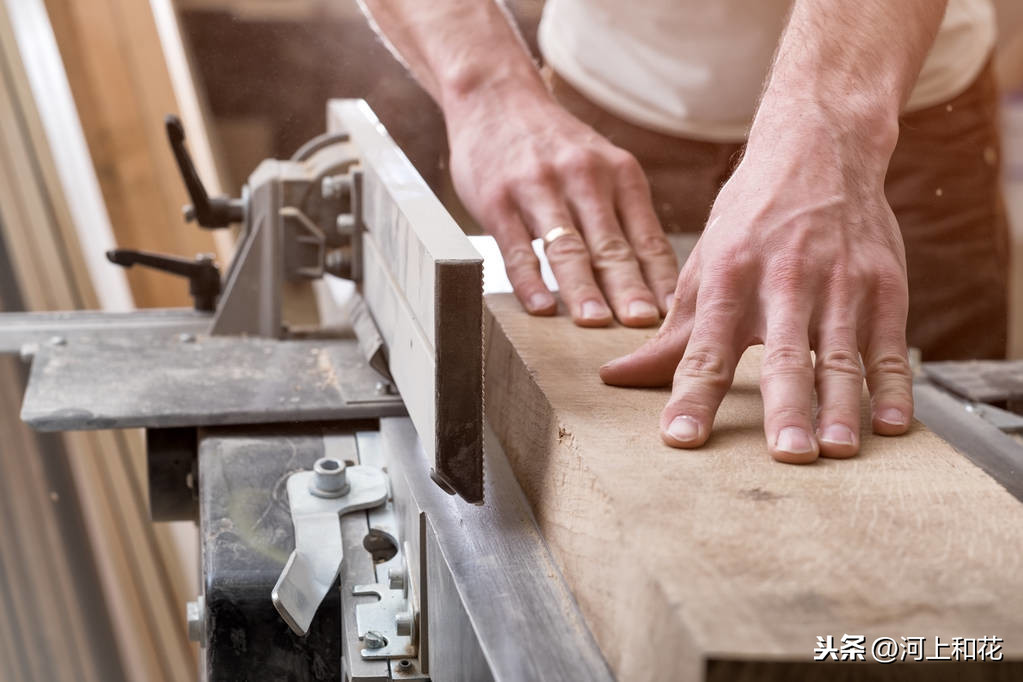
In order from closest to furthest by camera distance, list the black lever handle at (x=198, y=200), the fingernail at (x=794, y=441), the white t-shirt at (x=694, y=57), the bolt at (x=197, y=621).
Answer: the fingernail at (x=794, y=441) < the bolt at (x=197, y=621) < the black lever handle at (x=198, y=200) < the white t-shirt at (x=694, y=57)

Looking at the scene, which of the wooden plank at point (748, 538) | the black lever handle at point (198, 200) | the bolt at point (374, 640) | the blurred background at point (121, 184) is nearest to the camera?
the wooden plank at point (748, 538)

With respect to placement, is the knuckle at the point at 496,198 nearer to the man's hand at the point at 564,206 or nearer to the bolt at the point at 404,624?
the man's hand at the point at 564,206

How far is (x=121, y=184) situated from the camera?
10.1 ft

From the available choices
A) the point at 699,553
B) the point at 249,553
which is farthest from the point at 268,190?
the point at 699,553

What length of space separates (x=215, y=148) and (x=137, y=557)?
1.39 meters

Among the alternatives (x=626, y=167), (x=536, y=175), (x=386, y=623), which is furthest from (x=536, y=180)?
(x=386, y=623)

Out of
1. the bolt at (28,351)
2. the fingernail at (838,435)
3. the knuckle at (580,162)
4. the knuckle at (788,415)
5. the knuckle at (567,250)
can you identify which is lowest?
the bolt at (28,351)

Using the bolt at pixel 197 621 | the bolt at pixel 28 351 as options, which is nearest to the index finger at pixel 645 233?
the bolt at pixel 197 621

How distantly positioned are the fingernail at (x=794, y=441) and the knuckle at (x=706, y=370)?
7cm

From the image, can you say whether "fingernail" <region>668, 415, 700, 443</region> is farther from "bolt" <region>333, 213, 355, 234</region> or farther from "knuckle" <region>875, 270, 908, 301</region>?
"bolt" <region>333, 213, 355, 234</region>

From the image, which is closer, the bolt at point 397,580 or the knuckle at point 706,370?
the knuckle at point 706,370

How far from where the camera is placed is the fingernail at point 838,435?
0.86m

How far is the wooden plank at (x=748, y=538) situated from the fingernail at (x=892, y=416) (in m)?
0.02

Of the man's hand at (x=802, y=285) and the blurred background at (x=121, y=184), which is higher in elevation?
the man's hand at (x=802, y=285)
